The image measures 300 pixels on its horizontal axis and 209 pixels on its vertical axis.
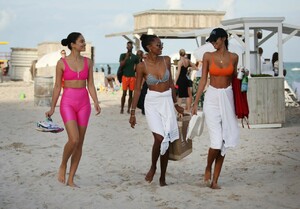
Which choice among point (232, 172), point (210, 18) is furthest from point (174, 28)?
point (232, 172)

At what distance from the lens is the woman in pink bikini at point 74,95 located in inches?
259

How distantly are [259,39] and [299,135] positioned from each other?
4699 millimetres

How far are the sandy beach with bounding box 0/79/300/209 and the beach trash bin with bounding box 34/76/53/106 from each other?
6285 millimetres

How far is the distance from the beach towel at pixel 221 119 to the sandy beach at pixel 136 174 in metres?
0.53

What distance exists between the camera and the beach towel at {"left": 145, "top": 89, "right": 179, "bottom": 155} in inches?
263

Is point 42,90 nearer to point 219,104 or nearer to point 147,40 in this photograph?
point 147,40

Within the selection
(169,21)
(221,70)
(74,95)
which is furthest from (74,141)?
(169,21)

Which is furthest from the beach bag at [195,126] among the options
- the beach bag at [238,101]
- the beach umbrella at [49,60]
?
the beach umbrella at [49,60]

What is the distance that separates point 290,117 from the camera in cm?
1507

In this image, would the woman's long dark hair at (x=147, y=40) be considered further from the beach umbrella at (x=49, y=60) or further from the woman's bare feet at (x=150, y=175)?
the beach umbrella at (x=49, y=60)

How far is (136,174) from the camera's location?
7605 mm

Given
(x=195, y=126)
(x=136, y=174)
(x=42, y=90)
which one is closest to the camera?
(x=195, y=126)

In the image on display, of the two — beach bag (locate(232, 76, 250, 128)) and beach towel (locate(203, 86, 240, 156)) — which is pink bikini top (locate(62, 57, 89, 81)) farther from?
beach bag (locate(232, 76, 250, 128))

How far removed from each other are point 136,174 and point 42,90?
1138 centimetres
